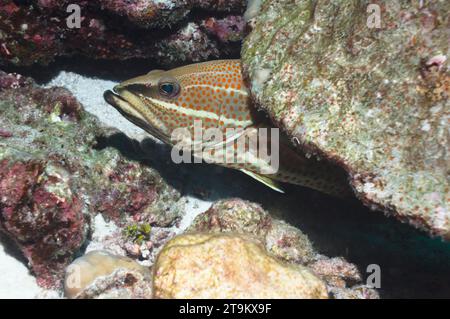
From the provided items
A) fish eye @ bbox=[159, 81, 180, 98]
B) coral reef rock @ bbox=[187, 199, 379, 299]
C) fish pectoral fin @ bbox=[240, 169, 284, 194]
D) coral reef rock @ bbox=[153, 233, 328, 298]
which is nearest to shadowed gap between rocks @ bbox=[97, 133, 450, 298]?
coral reef rock @ bbox=[187, 199, 379, 299]

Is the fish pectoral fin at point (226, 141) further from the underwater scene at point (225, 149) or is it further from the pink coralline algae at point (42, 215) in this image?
the pink coralline algae at point (42, 215)

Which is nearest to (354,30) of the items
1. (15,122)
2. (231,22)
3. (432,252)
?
(231,22)

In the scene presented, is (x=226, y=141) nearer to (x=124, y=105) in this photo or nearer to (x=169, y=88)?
(x=169, y=88)

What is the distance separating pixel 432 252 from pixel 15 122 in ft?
18.2

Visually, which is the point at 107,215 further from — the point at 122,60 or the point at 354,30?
the point at 354,30

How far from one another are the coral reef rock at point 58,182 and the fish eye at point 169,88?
1.18 m

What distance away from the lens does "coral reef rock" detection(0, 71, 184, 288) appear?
3812 millimetres

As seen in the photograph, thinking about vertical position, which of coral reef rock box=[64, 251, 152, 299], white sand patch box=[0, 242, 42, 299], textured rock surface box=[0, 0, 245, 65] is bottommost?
white sand patch box=[0, 242, 42, 299]

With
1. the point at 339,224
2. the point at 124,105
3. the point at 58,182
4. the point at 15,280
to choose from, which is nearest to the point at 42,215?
the point at 58,182

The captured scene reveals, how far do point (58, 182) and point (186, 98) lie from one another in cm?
170

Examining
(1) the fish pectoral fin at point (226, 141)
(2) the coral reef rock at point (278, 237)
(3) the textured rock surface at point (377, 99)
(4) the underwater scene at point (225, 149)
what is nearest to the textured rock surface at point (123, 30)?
(4) the underwater scene at point (225, 149)

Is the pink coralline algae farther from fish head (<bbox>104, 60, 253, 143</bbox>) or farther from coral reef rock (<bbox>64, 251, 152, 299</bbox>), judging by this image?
fish head (<bbox>104, 60, 253, 143</bbox>)

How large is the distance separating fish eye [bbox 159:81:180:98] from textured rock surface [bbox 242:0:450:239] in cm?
111

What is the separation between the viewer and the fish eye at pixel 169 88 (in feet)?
14.4
